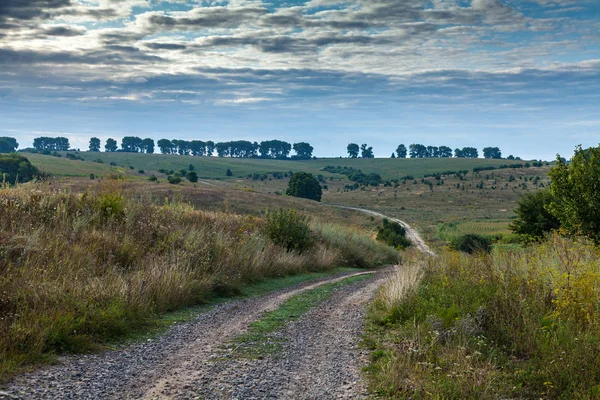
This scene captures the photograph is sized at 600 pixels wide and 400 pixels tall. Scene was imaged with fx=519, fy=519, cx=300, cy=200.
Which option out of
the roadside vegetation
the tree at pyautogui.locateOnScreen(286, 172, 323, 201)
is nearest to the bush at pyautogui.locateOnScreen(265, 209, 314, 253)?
the roadside vegetation

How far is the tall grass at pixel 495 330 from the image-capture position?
6.86 meters

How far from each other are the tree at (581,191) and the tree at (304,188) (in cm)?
9450

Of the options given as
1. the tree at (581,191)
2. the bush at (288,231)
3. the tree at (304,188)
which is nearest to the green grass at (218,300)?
the bush at (288,231)

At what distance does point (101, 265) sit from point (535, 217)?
34.5 m

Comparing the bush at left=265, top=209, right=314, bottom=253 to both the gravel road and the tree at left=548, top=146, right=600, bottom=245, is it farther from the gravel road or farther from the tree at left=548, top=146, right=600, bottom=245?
the gravel road

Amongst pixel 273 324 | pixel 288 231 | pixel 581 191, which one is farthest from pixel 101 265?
pixel 581 191

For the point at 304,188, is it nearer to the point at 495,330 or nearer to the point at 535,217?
the point at 535,217

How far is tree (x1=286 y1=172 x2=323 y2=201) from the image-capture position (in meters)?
116

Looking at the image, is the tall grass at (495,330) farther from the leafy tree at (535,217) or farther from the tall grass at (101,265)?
the leafy tree at (535,217)

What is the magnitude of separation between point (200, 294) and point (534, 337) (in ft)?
26.4

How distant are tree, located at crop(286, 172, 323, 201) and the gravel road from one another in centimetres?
10572

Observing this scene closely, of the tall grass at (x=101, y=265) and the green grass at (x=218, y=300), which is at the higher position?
the tall grass at (x=101, y=265)

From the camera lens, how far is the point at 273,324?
1089cm

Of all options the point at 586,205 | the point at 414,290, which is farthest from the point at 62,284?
the point at 586,205
